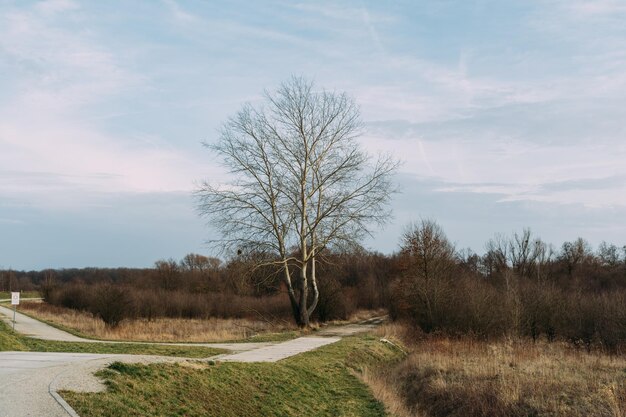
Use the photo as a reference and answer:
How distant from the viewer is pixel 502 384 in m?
15.8

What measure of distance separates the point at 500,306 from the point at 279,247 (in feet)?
39.1

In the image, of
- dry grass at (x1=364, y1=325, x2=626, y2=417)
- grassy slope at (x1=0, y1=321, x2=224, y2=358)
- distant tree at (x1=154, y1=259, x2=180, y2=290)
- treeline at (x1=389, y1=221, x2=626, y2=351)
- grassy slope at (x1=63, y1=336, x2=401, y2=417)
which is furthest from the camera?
distant tree at (x1=154, y1=259, x2=180, y2=290)

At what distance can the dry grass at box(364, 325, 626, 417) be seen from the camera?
46.2 feet

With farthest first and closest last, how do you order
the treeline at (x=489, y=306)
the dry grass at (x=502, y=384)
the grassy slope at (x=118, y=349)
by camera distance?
1. the treeline at (x=489, y=306)
2. the grassy slope at (x=118, y=349)
3. the dry grass at (x=502, y=384)

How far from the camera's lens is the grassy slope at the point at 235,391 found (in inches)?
380

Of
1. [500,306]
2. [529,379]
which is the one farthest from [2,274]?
[529,379]

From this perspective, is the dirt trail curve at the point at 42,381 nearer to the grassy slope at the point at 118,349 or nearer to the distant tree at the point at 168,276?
the grassy slope at the point at 118,349

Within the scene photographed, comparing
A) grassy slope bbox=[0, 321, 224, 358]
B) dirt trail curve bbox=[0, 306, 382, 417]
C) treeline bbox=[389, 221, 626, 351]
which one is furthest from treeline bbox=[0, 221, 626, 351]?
dirt trail curve bbox=[0, 306, 382, 417]

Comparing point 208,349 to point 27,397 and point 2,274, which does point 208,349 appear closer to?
point 27,397

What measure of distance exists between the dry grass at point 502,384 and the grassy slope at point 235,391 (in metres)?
1.28

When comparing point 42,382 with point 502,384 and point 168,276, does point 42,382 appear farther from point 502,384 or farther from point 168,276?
point 168,276

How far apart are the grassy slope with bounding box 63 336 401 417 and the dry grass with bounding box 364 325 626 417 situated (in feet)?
4.20

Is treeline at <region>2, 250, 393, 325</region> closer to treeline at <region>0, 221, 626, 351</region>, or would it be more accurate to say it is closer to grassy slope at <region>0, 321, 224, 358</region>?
treeline at <region>0, 221, 626, 351</region>

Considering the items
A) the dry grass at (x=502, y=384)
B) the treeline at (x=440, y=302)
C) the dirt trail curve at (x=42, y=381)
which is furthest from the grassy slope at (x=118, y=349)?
the treeline at (x=440, y=302)
